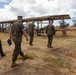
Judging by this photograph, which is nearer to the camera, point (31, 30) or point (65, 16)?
point (31, 30)

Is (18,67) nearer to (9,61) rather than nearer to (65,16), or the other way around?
(9,61)

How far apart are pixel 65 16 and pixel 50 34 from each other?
13212 mm

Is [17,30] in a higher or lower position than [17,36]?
higher

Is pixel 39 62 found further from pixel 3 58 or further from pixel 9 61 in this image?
pixel 3 58

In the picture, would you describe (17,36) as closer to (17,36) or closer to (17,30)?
(17,36)

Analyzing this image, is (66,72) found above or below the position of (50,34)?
below

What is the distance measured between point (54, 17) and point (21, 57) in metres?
18.9

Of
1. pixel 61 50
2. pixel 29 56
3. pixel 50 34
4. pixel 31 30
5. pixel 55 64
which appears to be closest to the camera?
pixel 55 64

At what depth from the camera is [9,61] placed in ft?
37.3

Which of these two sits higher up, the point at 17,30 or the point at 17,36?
the point at 17,30

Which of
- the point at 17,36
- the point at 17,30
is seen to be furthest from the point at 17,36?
the point at 17,30

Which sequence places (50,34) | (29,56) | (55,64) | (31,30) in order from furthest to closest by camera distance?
(31,30) → (50,34) → (29,56) → (55,64)

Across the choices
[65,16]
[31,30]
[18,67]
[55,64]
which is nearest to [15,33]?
[18,67]

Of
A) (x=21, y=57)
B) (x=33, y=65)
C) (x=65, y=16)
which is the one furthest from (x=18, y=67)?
(x=65, y=16)
